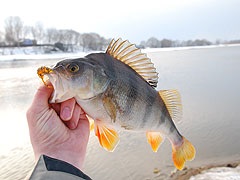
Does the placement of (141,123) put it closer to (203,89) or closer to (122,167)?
(122,167)

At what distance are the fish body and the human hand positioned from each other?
0.09 m

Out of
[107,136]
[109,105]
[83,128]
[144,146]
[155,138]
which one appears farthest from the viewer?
[144,146]

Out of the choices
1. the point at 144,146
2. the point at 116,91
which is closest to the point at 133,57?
the point at 116,91

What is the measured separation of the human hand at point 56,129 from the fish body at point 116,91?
9cm

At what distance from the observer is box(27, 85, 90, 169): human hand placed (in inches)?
72.9

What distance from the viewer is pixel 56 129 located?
1.97m

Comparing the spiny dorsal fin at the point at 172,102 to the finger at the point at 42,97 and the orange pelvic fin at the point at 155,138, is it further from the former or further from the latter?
the finger at the point at 42,97

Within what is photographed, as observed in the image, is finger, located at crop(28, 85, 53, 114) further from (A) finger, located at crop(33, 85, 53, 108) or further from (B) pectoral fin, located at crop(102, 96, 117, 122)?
(B) pectoral fin, located at crop(102, 96, 117, 122)

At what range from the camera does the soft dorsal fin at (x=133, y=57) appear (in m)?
2.01

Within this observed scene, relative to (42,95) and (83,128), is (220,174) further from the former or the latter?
(42,95)

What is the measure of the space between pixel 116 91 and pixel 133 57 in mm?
380

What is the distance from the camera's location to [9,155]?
5242 millimetres

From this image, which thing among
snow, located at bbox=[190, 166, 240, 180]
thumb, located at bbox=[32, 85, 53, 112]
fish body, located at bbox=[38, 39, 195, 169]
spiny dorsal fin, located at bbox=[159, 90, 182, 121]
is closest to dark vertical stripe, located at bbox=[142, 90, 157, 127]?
fish body, located at bbox=[38, 39, 195, 169]

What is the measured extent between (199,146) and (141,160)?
4.91 ft
